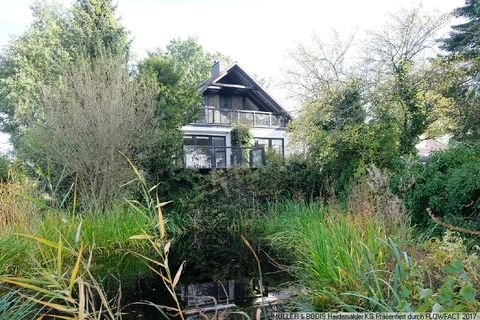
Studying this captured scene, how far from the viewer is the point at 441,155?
621cm

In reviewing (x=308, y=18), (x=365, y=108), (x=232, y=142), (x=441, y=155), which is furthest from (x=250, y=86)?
(x=441, y=155)

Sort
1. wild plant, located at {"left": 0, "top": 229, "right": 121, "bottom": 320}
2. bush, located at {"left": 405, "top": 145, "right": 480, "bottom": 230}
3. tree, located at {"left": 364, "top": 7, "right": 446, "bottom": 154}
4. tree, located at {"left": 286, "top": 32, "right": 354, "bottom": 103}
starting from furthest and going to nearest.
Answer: tree, located at {"left": 286, "top": 32, "right": 354, "bottom": 103} → tree, located at {"left": 364, "top": 7, "right": 446, "bottom": 154} → bush, located at {"left": 405, "top": 145, "right": 480, "bottom": 230} → wild plant, located at {"left": 0, "top": 229, "right": 121, "bottom": 320}

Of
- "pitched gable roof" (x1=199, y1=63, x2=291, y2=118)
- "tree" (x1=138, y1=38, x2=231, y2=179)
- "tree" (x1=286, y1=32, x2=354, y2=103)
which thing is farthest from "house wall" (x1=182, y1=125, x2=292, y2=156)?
"tree" (x1=138, y1=38, x2=231, y2=179)

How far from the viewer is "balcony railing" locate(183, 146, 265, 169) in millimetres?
13469

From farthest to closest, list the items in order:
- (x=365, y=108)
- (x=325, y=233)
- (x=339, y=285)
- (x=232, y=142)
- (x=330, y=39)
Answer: (x=232, y=142) → (x=330, y=39) → (x=365, y=108) → (x=325, y=233) → (x=339, y=285)

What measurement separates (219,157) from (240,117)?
18.3 feet

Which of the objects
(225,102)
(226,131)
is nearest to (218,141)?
(226,131)

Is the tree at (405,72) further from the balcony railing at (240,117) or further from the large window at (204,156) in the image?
the balcony railing at (240,117)

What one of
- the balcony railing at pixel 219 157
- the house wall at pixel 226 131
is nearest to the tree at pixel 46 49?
the balcony railing at pixel 219 157

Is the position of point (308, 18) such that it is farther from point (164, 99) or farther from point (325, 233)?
point (325, 233)

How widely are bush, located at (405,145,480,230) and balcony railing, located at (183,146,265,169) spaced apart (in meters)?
7.26

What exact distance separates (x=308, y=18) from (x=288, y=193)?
6762mm

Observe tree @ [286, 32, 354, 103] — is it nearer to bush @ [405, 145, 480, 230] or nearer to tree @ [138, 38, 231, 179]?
tree @ [138, 38, 231, 179]

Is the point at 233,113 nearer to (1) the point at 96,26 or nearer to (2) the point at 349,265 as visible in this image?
(1) the point at 96,26
